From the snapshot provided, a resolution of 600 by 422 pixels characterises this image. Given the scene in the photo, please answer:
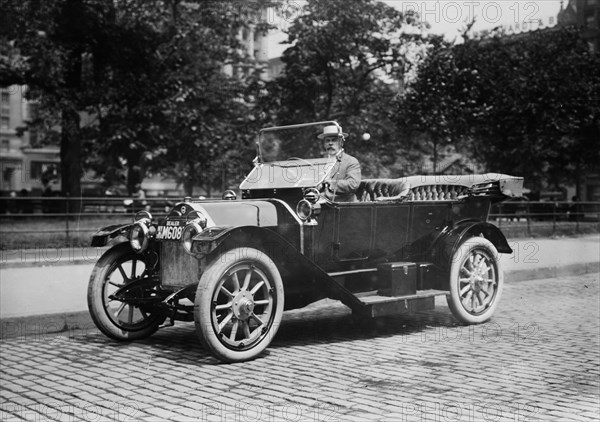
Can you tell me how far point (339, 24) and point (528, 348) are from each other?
13.6 meters

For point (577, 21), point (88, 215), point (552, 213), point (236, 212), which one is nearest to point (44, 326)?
point (236, 212)

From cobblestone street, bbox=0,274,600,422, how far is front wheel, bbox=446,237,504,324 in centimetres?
18

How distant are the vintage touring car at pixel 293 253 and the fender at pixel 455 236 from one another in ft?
0.04

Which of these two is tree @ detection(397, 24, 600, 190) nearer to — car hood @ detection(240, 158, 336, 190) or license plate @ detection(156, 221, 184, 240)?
car hood @ detection(240, 158, 336, 190)

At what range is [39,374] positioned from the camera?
545 cm

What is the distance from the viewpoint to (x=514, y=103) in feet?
74.3

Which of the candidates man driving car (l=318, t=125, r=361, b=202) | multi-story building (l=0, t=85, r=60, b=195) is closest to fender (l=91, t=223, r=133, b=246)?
man driving car (l=318, t=125, r=361, b=202)

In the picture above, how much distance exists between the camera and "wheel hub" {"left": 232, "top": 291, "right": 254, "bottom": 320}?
231 inches

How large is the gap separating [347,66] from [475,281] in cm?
1348

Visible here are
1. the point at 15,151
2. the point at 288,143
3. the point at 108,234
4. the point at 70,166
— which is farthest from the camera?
the point at 15,151

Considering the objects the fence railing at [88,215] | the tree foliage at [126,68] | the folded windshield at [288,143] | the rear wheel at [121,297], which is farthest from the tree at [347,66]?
the rear wheel at [121,297]

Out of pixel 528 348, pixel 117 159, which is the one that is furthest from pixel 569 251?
pixel 117 159

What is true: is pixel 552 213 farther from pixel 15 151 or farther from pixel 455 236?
pixel 15 151

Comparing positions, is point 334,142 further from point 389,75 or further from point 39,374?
point 389,75
